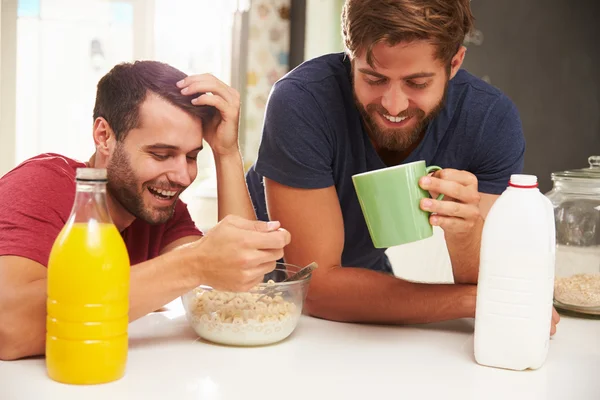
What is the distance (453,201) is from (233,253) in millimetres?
380

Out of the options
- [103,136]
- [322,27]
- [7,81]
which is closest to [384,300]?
[103,136]

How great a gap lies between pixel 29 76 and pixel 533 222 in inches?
147

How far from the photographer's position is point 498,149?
1.49 metres

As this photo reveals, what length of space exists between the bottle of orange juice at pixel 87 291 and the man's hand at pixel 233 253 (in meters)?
0.14

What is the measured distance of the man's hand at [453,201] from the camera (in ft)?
3.59

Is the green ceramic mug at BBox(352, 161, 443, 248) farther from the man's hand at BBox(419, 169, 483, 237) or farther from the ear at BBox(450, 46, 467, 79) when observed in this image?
the ear at BBox(450, 46, 467, 79)

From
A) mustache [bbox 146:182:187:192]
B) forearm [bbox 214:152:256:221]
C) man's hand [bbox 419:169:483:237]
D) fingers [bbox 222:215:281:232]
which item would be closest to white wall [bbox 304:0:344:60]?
forearm [bbox 214:152:256:221]

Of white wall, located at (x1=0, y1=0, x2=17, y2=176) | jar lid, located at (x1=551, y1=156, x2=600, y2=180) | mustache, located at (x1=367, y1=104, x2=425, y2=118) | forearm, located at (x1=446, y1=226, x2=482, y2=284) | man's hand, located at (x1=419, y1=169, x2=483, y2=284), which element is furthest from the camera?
white wall, located at (x1=0, y1=0, x2=17, y2=176)

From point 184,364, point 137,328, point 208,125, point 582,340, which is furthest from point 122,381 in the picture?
point 582,340

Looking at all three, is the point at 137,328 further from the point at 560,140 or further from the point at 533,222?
the point at 560,140

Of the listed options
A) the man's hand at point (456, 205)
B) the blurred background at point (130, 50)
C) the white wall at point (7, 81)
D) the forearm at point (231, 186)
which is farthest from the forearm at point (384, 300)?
the white wall at point (7, 81)

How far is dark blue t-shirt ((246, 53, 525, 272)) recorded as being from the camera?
139cm

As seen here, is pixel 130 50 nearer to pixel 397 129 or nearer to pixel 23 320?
pixel 397 129

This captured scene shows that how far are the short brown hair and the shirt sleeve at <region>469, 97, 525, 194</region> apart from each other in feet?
0.70
